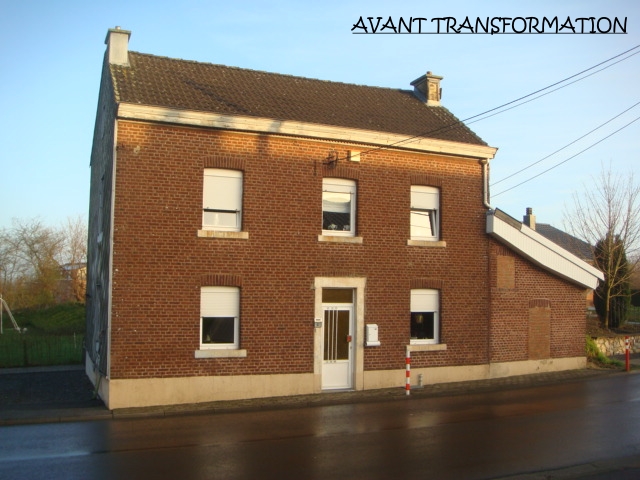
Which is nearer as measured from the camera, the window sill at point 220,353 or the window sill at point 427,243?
the window sill at point 220,353

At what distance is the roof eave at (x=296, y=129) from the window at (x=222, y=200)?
117 centimetres

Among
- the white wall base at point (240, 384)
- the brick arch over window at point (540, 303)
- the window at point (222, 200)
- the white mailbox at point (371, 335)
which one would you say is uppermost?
the window at point (222, 200)

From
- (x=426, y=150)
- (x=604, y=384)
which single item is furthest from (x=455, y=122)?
(x=604, y=384)

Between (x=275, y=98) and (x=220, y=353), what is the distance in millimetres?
7185

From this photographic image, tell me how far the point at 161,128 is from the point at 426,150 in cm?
725

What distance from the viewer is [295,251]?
55.9ft

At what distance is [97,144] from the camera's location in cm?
2202

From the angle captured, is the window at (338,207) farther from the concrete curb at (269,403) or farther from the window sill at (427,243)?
the concrete curb at (269,403)

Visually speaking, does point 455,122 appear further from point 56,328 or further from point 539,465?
point 56,328

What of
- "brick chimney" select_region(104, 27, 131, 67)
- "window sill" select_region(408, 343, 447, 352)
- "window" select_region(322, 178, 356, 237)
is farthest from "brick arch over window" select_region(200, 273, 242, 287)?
"brick chimney" select_region(104, 27, 131, 67)

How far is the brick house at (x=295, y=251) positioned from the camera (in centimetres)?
1554

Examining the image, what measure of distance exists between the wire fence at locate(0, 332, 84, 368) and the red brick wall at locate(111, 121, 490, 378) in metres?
11.2

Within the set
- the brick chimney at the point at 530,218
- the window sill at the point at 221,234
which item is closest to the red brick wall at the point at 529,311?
the window sill at the point at 221,234

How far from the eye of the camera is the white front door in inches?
683
